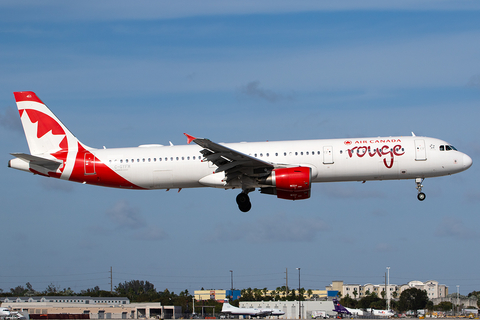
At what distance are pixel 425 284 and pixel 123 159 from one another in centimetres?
14855

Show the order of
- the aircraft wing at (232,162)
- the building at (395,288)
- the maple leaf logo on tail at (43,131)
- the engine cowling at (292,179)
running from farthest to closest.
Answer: the building at (395,288)
the maple leaf logo on tail at (43,131)
the engine cowling at (292,179)
the aircraft wing at (232,162)

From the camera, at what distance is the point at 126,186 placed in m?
41.7

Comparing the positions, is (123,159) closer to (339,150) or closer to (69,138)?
(69,138)

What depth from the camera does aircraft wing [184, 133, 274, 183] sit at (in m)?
37.2

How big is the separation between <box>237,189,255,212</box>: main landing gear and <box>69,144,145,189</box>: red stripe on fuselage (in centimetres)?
745

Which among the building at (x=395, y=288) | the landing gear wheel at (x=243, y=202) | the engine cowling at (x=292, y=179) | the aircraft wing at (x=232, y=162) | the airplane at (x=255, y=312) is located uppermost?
the aircraft wing at (x=232, y=162)

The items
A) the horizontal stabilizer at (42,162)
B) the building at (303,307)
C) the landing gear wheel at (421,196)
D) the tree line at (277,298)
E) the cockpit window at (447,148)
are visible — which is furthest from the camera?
the tree line at (277,298)

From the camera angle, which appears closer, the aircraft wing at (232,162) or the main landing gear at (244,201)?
the aircraft wing at (232,162)

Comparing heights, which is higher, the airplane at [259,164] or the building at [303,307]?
the airplane at [259,164]

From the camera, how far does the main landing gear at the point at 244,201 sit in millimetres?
41312

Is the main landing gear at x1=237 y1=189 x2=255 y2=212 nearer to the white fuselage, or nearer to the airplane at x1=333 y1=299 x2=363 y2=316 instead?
the white fuselage

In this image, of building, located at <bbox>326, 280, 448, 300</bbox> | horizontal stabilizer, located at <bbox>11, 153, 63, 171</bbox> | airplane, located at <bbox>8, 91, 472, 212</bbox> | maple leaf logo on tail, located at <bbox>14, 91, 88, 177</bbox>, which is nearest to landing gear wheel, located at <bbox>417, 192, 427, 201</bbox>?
airplane, located at <bbox>8, 91, 472, 212</bbox>

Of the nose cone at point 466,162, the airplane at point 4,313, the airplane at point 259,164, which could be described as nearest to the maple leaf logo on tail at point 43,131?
the airplane at point 259,164

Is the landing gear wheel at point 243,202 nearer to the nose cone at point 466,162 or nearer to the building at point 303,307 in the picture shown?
the nose cone at point 466,162
